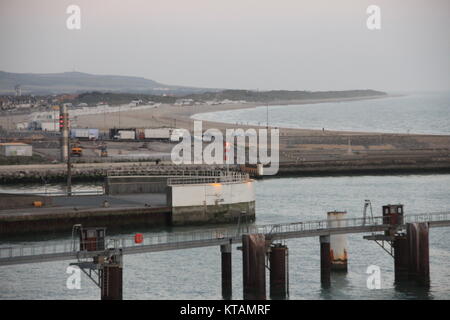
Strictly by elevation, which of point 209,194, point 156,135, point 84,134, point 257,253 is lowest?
point 257,253

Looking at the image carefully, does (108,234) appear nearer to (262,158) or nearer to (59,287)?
(59,287)

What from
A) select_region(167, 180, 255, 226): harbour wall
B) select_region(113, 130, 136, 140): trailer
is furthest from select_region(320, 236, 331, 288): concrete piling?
select_region(113, 130, 136, 140): trailer

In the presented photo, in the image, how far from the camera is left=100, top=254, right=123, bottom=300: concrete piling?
38906 mm

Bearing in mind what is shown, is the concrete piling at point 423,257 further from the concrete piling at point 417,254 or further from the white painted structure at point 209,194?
the white painted structure at point 209,194

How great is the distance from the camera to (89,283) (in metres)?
46.3

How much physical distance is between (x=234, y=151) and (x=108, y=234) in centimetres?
5737

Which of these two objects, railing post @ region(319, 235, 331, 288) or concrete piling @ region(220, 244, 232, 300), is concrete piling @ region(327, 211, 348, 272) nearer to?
railing post @ region(319, 235, 331, 288)

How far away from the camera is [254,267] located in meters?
41.6

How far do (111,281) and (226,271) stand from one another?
236 inches

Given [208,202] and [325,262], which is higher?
[208,202]

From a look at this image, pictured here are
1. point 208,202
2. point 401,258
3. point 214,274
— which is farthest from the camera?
point 208,202

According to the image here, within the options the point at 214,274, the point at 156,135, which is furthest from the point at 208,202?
the point at 156,135

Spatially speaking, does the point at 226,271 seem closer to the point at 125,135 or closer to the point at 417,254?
the point at 417,254
